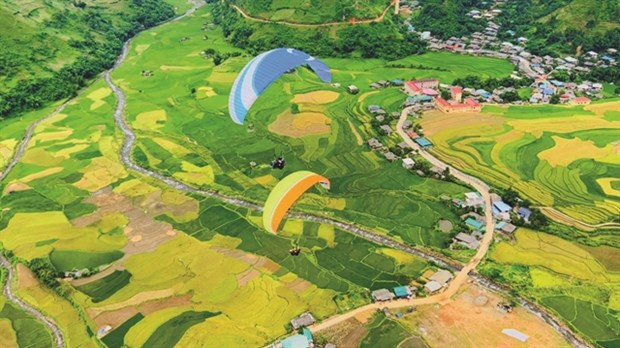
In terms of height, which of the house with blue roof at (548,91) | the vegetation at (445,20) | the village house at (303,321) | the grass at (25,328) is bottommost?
the grass at (25,328)

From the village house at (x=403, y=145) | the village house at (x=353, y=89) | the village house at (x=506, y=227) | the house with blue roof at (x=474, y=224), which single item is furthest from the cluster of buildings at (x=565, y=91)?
the house with blue roof at (x=474, y=224)

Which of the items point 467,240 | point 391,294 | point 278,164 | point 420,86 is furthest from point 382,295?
point 420,86

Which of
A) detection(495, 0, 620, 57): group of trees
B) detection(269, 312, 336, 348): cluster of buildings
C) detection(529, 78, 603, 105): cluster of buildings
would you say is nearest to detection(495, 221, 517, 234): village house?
detection(269, 312, 336, 348): cluster of buildings

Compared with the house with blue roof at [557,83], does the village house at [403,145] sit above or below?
below

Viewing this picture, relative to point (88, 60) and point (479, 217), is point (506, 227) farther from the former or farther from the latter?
point (88, 60)

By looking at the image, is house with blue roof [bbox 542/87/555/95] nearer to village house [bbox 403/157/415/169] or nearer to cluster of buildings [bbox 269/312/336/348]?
village house [bbox 403/157/415/169]

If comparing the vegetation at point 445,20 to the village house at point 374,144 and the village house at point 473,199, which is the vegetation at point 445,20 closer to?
the village house at point 374,144
